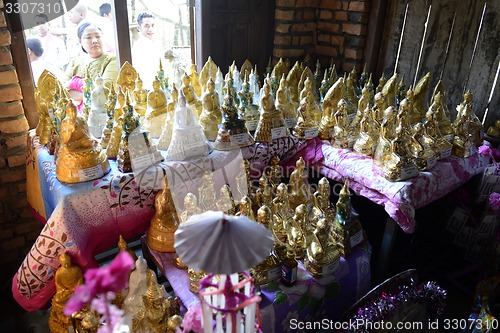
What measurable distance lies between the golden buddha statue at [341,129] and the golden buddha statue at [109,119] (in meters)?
1.06

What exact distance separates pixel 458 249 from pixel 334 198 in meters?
0.81

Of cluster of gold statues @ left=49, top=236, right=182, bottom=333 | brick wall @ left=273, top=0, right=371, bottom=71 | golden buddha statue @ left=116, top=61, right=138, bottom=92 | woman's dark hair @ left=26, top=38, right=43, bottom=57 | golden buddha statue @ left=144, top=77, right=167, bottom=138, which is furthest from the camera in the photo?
brick wall @ left=273, top=0, right=371, bottom=71

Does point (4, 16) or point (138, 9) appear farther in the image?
point (138, 9)

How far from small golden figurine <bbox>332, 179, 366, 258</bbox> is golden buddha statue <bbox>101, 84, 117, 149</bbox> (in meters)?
1.02

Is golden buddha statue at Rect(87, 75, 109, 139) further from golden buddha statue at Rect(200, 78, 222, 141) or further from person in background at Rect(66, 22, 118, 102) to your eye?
golden buddha statue at Rect(200, 78, 222, 141)

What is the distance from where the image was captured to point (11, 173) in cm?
192

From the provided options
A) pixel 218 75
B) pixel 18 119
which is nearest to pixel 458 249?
pixel 218 75

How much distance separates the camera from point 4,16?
1.72m

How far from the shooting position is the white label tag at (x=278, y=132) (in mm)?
1807

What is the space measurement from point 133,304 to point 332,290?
73 centimetres

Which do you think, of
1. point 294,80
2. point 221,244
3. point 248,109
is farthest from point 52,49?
point 221,244

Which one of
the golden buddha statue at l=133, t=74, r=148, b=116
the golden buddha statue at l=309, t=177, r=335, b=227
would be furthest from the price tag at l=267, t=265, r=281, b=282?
the golden buddha statue at l=133, t=74, r=148, b=116

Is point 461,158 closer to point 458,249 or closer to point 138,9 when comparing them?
point 458,249

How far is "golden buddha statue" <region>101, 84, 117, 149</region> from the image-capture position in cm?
162
